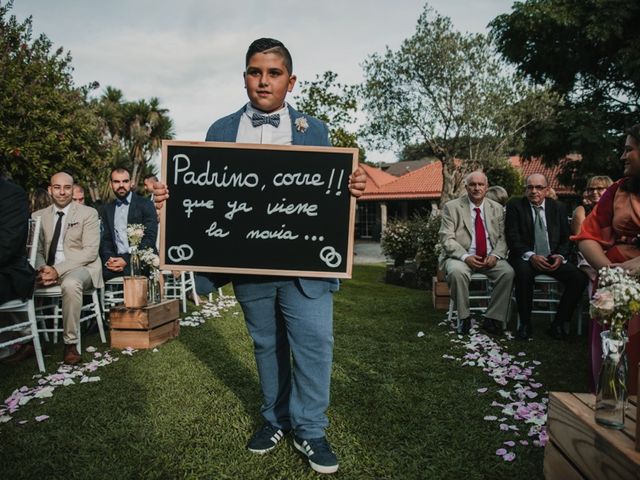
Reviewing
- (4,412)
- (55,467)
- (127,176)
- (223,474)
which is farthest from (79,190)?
(223,474)

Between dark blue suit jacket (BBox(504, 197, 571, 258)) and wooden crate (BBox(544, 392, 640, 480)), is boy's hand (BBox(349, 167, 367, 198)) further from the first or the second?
dark blue suit jacket (BBox(504, 197, 571, 258))

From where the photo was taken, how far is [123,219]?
21.0ft

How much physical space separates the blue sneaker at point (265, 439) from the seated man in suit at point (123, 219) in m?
4.17

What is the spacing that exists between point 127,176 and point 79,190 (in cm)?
90

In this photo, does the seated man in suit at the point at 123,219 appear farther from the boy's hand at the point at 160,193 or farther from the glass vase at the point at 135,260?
the boy's hand at the point at 160,193

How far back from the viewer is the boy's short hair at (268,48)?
94.3 inches

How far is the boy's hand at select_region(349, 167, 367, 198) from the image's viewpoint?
2.38m

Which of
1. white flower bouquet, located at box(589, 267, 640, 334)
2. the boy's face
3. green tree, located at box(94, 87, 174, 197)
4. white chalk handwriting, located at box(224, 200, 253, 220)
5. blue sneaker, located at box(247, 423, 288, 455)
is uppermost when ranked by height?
green tree, located at box(94, 87, 174, 197)

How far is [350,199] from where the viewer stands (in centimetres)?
245

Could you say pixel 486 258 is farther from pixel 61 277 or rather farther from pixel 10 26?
pixel 10 26

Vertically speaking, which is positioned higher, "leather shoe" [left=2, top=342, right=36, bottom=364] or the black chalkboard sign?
the black chalkboard sign

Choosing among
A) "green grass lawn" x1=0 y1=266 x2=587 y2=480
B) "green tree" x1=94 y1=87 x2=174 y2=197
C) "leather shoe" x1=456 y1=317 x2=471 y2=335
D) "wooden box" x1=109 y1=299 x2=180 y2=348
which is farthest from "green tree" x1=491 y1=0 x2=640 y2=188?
"green tree" x1=94 y1=87 x2=174 y2=197

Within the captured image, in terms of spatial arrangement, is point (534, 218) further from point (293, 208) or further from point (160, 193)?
point (160, 193)

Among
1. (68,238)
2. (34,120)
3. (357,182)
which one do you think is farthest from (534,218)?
(34,120)
